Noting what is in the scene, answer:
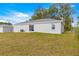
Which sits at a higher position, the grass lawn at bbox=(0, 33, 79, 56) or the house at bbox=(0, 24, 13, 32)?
the house at bbox=(0, 24, 13, 32)

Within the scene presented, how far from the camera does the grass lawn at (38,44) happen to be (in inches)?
2169

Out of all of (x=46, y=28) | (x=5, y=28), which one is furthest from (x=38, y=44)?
(x=5, y=28)

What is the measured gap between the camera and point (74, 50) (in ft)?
181

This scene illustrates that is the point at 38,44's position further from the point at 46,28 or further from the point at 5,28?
the point at 5,28

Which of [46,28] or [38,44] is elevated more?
[46,28]

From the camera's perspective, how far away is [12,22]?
55125 mm

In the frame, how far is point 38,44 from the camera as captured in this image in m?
55.1

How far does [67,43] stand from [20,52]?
2.16 feet

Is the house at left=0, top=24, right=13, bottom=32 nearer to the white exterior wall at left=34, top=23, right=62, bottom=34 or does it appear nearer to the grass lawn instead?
the grass lawn

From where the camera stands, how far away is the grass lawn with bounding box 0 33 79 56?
55.1 m

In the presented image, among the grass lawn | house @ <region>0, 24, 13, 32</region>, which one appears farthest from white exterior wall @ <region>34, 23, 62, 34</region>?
house @ <region>0, 24, 13, 32</region>

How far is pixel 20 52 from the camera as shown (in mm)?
55094

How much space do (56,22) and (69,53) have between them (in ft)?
1.51

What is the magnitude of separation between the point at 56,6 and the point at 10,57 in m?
0.94
